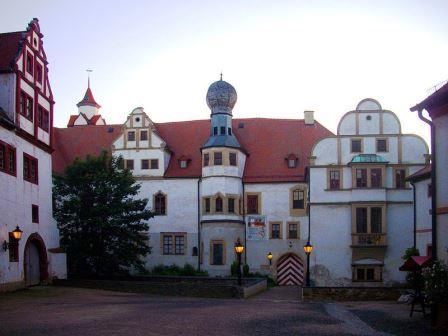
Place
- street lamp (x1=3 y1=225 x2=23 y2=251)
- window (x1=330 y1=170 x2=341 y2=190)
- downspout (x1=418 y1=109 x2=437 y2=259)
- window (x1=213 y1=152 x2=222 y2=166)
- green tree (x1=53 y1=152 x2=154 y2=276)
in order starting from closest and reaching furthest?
downspout (x1=418 y1=109 x2=437 y2=259) < street lamp (x1=3 y1=225 x2=23 y2=251) < green tree (x1=53 y1=152 x2=154 y2=276) < window (x1=330 y1=170 x2=341 y2=190) < window (x1=213 y1=152 x2=222 y2=166)

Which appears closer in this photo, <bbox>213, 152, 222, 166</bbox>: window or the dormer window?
<bbox>213, 152, 222, 166</bbox>: window

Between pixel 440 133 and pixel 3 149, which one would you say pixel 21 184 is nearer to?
pixel 3 149

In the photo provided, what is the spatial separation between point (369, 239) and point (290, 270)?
953 centimetres

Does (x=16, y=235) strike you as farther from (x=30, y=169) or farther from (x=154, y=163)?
(x=154, y=163)

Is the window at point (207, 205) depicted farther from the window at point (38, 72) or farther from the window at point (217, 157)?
the window at point (38, 72)

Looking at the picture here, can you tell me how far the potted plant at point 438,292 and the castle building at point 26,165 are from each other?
19051 millimetres

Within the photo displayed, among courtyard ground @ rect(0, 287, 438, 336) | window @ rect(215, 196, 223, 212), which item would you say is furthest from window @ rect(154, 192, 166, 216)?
courtyard ground @ rect(0, 287, 438, 336)

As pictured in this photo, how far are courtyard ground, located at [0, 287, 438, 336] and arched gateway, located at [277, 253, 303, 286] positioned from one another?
89.4ft

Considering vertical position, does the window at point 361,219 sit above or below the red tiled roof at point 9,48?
below

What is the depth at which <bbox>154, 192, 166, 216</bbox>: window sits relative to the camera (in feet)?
186

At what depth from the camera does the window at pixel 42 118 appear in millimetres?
36619

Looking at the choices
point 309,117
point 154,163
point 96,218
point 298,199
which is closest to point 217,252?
point 298,199

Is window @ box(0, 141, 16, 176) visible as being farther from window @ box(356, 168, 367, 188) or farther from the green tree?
window @ box(356, 168, 367, 188)

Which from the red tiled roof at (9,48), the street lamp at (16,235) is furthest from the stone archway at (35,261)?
the red tiled roof at (9,48)
